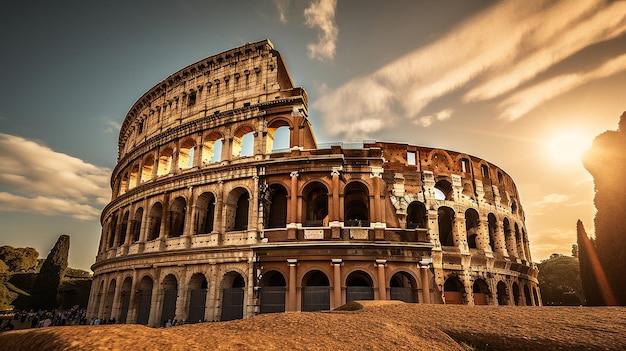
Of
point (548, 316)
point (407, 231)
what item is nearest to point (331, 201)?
point (407, 231)

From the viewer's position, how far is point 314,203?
72.3 ft

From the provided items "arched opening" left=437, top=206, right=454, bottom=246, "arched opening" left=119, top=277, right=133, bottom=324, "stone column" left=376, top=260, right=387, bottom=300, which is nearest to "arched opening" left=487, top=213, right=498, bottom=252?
"arched opening" left=437, top=206, right=454, bottom=246

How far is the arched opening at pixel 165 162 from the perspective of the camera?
24.1m

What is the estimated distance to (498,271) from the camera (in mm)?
22750

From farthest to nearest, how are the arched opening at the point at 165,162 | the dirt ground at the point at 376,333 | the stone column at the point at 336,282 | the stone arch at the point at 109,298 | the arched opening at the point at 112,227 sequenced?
the arched opening at the point at 112,227
the arched opening at the point at 165,162
the stone arch at the point at 109,298
the stone column at the point at 336,282
the dirt ground at the point at 376,333

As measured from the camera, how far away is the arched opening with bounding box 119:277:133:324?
2209 centimetres

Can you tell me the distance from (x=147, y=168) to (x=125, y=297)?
9.49 meters

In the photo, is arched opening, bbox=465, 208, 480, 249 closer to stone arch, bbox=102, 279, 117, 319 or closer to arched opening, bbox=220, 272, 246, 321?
arched opening, bbox=220, 272, 246, 321

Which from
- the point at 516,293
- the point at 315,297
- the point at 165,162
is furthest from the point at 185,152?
the point at 516,293

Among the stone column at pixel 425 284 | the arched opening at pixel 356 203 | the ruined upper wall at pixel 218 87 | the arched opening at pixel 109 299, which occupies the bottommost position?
the arched opening at pixel 109 299

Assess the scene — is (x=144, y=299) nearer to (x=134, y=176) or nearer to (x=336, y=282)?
(x=134, y=176)

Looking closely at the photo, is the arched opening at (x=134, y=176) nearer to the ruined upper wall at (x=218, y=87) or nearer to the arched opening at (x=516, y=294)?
the ruined upper wall at (x=218, y=87)

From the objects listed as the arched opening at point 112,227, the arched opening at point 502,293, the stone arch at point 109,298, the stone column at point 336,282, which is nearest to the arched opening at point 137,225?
the stone arch at point 109,298

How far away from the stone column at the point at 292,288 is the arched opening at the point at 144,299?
9481 millimetres
